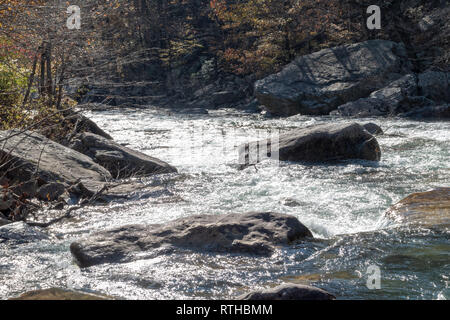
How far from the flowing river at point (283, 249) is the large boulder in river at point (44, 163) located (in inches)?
35.1

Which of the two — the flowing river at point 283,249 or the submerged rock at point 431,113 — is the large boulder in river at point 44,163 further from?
the submerged rock at point 431,113

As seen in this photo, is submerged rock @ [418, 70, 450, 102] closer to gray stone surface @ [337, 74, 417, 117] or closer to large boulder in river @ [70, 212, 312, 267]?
gray stone surface @ [337, 74, 417, 117]

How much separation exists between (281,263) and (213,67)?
25552 mm

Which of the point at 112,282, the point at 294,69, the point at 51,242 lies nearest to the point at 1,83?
the point at 51,242

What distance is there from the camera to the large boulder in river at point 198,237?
189 inches

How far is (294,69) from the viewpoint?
65.4ft

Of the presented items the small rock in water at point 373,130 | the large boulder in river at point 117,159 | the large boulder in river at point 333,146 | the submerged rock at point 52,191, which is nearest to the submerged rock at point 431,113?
the small rock in water at point 373,130

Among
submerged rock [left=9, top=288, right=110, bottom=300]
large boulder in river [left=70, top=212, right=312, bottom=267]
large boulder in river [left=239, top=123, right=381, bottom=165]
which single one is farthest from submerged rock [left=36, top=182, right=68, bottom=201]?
large boulder in river [left=239, top=123, right=381, bottom=165]

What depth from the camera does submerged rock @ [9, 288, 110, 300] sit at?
3.78 metres

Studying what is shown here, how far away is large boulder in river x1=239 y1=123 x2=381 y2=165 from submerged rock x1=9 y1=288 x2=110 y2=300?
667 cm

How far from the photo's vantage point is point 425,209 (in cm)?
585

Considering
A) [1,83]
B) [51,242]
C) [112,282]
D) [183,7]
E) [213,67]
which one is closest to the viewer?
[112,282]
